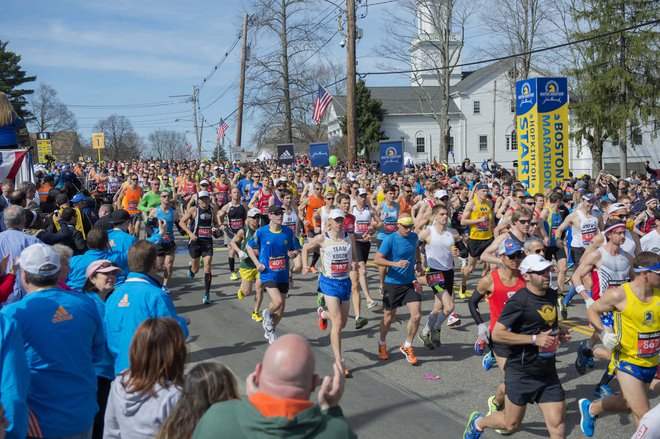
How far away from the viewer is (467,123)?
66.4 m

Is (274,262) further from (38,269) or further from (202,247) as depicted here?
(38,269)

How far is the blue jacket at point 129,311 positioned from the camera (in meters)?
4.21

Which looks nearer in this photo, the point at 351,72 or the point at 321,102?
the point at 351,72

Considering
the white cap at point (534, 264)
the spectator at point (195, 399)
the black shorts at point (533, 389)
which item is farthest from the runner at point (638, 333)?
the spectator at point (195, 399)

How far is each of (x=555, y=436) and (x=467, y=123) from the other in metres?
64.1

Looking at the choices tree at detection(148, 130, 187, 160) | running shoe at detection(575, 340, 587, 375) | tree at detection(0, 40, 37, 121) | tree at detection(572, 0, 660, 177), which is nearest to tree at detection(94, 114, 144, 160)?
tree at detection(148, 130, 187, 160)

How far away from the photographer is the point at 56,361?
140 inches

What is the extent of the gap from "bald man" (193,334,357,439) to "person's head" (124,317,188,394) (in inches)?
33.5

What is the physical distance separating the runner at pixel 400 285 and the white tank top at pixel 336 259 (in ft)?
1.25

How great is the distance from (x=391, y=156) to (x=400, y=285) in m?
14.8

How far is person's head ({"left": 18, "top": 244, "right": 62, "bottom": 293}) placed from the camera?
3693 millimetres

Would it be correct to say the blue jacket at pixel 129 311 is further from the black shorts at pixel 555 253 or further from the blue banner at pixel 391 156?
the blue banner at pixel 391 156

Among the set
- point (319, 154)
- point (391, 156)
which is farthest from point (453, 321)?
point (319, 154)

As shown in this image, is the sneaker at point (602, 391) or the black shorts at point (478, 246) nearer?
the sneaker at point (602, 391)
